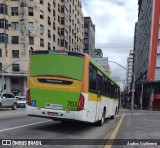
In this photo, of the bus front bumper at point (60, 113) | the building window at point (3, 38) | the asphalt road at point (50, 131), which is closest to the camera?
the asphalt road at point (50, 131)

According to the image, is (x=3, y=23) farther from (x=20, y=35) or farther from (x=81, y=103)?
(x=81, y=103)

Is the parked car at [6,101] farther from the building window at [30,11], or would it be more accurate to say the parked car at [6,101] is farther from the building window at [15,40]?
the building window at [30,11]

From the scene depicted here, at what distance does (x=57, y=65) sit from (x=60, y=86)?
0.85 meters

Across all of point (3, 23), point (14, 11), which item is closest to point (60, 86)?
point (3, 23)

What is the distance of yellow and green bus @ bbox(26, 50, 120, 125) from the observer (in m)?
12.9

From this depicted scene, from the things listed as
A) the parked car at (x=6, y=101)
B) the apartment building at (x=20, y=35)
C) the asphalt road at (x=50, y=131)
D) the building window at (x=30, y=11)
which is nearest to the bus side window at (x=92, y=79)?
the asphalt road at (x=50, y=131)

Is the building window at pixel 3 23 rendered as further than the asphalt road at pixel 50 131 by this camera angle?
Yes

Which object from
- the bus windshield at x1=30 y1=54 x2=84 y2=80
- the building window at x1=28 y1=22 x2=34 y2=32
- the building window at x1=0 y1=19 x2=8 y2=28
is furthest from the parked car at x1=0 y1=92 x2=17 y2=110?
the building window at x1=28 y1=22 x2=34 y2=32

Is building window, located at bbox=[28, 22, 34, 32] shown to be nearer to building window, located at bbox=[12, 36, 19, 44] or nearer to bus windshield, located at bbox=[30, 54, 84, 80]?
building window, located at bbox=[12, 36, 19, 44]

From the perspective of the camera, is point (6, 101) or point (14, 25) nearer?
point (6, 101)

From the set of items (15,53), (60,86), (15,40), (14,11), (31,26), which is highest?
(14,11)

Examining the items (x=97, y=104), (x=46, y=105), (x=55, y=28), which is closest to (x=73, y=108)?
(x=46, y=105)

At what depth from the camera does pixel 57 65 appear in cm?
1333

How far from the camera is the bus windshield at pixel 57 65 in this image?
43.1ft
